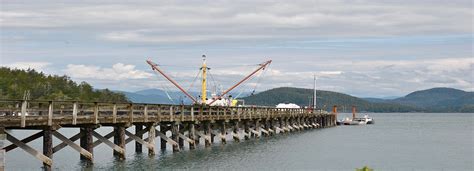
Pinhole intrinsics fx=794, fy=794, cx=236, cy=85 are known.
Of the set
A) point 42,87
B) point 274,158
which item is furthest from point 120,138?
point 42,87

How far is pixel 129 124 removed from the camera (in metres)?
45.1

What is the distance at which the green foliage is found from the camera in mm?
149875

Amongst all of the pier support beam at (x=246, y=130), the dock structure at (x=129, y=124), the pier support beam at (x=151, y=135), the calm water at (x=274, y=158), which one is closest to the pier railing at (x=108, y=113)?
the dock structure at (x=129, y=124)

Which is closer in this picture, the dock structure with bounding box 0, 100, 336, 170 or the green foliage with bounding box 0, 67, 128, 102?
the dock structure with bounding box 0, 100, 336, 170

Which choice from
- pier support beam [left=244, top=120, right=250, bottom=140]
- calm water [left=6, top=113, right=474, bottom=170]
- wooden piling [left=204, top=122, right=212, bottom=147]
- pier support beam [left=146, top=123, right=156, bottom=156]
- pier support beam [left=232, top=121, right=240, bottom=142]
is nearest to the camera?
calm water [left=6, top=113, right=474, bottom=170]

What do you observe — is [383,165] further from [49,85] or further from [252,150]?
[49,85]

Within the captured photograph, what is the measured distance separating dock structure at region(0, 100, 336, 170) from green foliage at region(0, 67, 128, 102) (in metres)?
68.4

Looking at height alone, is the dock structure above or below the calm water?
above

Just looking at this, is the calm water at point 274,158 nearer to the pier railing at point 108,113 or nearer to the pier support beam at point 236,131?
the pier support beam at point 236,131

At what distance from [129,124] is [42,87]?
122578 millimetres

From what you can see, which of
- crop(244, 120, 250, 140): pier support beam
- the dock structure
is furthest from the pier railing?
crop(244, 120, 250, 140): pier support beam

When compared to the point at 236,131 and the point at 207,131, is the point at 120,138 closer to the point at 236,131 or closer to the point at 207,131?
the point at 207,131

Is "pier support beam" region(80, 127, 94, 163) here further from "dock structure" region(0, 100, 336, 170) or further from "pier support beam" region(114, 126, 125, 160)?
"pier support beam" region(114, 126, 125, 160)

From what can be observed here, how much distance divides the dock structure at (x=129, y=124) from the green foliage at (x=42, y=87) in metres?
68.4
